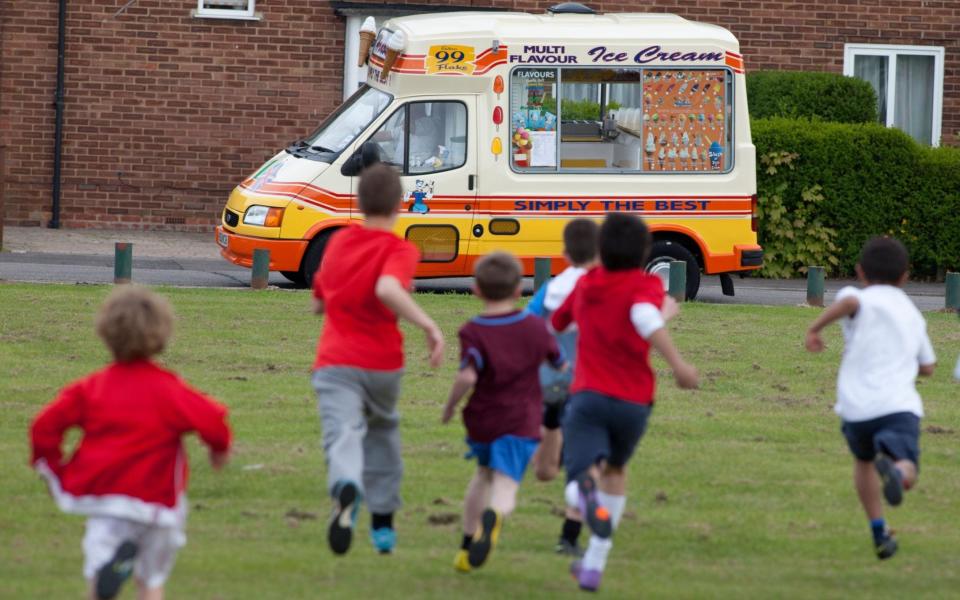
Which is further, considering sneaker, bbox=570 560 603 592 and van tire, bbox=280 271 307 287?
van tire, bbox=280 271 307 287

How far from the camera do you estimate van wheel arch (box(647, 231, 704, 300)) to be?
1548 centimetres

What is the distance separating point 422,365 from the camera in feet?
38.0

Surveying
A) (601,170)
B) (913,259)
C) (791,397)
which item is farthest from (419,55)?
(913,259)

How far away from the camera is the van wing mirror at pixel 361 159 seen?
14.9 metres

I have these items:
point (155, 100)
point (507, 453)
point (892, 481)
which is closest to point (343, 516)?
point (507, 453)

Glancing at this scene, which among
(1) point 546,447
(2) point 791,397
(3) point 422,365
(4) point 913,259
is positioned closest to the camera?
(1) point 546,447

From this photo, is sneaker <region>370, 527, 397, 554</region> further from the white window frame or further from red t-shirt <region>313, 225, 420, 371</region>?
the white window frame

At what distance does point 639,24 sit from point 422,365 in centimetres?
559

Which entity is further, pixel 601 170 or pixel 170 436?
pixel 601 170

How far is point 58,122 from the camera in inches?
802

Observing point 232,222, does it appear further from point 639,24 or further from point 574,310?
point 574,310

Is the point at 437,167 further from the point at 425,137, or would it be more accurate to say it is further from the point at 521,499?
the point at 521,499

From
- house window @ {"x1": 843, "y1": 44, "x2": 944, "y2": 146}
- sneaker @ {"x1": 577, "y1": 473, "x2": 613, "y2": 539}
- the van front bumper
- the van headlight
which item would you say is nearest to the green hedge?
house window @ {"x1": 843, "y1": 44, "x2": 944, "y2": 146}

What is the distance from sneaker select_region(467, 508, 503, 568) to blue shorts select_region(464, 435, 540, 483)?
20 centimetres
